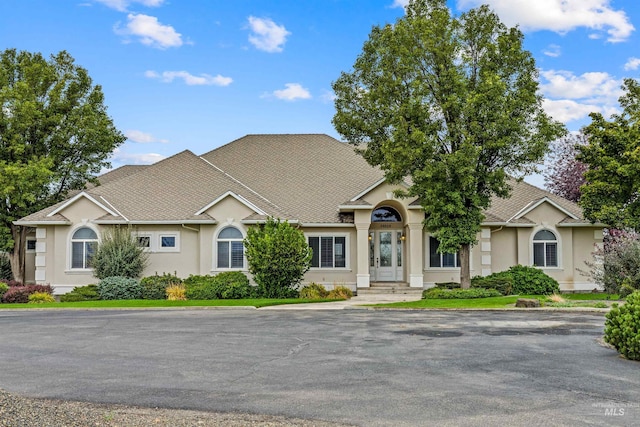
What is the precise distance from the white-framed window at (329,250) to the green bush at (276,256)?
11.0 ft

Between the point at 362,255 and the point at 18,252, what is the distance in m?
17.2

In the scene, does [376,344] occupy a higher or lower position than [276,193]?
lower

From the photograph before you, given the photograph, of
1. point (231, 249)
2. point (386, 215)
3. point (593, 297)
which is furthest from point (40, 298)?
point (593, 297)

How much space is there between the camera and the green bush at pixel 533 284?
26.8 meters

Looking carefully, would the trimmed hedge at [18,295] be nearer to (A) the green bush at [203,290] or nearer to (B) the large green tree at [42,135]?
(B) the large green tree at [42,135]

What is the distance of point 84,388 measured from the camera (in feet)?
28.3

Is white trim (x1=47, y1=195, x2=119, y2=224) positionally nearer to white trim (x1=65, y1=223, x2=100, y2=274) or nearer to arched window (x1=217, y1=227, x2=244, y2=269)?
white trim (x1=65, y1=223, x2=100, y2=274)

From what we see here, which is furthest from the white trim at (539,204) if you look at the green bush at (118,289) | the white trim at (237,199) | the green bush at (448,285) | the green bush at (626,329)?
the green bush at (118,289)

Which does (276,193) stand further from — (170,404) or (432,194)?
(170,404)

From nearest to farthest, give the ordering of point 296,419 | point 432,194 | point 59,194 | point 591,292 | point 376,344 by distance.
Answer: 1. point 296,419
2. point 376,344
3. point 432,194
4. point 591,292
5. point 59,194

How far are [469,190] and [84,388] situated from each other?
1959 cm

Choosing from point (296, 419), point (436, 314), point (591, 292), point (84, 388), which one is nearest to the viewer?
point (296, 419)

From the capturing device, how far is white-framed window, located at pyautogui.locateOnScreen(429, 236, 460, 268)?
1183 inches

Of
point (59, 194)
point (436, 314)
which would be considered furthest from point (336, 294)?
point (59, 194)
